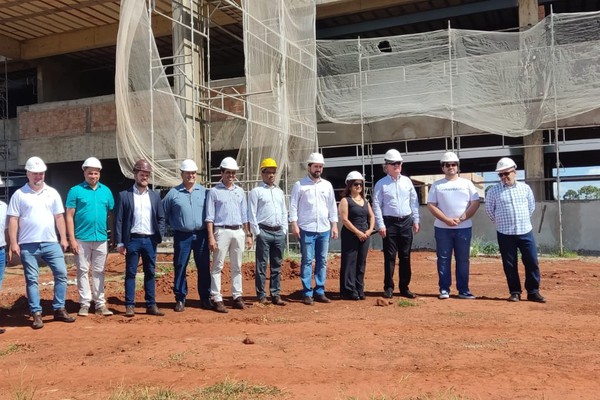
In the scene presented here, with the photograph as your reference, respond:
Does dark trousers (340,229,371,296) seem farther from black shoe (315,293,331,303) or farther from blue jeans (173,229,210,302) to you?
blue jeans (173,229,210,302)

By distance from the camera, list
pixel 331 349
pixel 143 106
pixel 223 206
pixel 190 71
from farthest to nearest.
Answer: pixel 190 71, pixel 143 106, pixel 223 206, pixel 331 349

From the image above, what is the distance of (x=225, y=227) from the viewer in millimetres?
6449

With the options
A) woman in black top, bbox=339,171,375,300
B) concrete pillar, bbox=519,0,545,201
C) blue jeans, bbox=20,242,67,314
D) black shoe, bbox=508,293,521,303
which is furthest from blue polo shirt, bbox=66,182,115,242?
concrete pillar, bbox=519,0,545,201

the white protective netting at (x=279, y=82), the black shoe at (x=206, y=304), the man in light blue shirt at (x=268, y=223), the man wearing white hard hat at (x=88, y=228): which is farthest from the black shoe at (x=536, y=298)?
the white protective netting at (x=279, y=82)

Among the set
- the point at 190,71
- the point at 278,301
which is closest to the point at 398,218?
the point at 278,301

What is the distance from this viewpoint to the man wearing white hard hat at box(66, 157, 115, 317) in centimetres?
600

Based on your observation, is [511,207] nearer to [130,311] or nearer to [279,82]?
[130,311]

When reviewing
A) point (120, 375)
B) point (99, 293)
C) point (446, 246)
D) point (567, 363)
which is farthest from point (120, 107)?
point (567, 363)

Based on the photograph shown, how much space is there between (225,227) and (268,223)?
1.74 ft

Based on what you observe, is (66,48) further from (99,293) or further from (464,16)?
(99,293)

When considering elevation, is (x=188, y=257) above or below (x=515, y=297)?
above

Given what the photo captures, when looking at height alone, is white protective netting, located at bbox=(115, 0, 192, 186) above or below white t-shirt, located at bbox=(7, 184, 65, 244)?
above

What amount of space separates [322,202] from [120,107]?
16.8 feet

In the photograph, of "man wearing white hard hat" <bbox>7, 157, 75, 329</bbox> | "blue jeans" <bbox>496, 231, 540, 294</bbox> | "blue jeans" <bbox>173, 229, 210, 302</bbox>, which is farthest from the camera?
"blue jeans" <bbox>496, 231, 540, 294</bbox>
